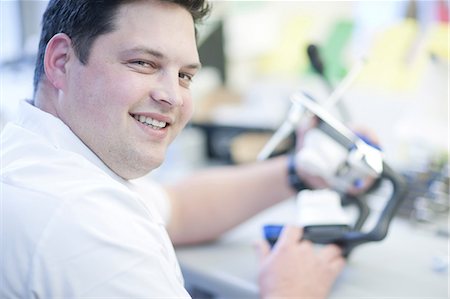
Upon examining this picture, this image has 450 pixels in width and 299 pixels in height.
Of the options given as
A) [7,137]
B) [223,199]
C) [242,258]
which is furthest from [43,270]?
[223,199]

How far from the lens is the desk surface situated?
2.79 feet

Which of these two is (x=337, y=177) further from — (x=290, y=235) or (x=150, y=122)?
(x=150, y=122)

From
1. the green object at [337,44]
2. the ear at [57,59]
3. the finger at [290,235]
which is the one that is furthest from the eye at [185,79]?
the green object at [337,44]

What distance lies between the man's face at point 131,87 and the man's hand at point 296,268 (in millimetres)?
286

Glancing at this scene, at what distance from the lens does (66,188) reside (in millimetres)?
573

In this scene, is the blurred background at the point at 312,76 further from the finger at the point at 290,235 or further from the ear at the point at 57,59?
the ear at the point at 57,59

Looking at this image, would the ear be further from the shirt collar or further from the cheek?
the cheek

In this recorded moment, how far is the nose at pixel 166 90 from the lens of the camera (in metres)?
0.68

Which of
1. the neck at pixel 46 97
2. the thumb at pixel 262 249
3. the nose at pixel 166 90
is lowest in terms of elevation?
the thumb at pixel 262 249

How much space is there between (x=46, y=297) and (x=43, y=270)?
0.03m

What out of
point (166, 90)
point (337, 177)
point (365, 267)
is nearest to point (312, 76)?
point (337, 177)

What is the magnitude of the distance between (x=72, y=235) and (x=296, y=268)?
0.42 meters

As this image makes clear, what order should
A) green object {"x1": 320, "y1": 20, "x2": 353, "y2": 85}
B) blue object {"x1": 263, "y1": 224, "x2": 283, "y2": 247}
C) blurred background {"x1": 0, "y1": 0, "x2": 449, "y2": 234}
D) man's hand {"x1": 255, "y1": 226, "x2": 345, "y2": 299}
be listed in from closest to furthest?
man's hand {"x1": 255, "y1": 226, "x2": 345, "y2": 299} → blue object {"x1": 263, "y1": 224, "x2": 283, "y2": 247} → blurred background {"x1": 0, "y1": 0, "x2": 449, "y2": 234} → green object {"x1": 320, "y1": 20, "x2": 353, "y2": 85}

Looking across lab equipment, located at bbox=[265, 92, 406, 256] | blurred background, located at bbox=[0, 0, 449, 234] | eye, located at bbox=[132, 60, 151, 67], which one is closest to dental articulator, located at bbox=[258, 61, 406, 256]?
lab equipment, located at bbox=[265, 92, 406, 256]
